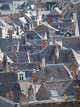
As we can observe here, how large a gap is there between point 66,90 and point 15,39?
28614mm

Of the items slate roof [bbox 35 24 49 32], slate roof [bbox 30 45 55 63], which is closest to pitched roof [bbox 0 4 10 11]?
slate roof [bbox 35 24 49 32]

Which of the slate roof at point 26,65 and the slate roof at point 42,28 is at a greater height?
the slate roof at point 42,28

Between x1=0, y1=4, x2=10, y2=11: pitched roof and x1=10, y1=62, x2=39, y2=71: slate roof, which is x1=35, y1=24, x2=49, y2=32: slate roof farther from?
x1=0, y1=4, x2=10, y2=11: pitched roof

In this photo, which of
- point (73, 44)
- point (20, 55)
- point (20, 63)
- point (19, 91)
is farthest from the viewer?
point (73, 44)

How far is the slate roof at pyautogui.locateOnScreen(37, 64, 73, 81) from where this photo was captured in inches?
1853

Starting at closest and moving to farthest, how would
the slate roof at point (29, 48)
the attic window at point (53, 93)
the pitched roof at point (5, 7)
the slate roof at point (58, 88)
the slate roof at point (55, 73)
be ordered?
the attic window at point (53, 93) → the slate roof at point (58, 88) → the slate roof at point (55, 73) → the slate roof at point (29, 48) → the pitched roof at point (5, 7)

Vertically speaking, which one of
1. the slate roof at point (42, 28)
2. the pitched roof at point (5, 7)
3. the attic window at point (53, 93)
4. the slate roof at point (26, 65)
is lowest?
the attic window at point (53, 93)

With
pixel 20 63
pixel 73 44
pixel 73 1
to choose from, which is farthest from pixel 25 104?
pixel 73 1

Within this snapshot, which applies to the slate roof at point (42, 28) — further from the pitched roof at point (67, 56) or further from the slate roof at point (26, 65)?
the slate roof at point (26, 65)

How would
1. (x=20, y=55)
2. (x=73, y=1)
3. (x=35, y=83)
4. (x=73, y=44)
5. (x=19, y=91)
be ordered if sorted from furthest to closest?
(x=73, y=1)
(x=73, y=44)
(x=20, y=55)
(x=35, y=83)
(x=19, y=91)

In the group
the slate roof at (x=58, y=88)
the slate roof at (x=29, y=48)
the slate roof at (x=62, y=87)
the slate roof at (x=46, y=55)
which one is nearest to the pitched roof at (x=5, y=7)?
the slate roof at (x=29, y=48)

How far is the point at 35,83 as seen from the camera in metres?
44.7

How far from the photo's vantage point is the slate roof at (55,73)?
4706cm

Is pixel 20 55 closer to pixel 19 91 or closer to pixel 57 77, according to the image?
pixel 57 77
